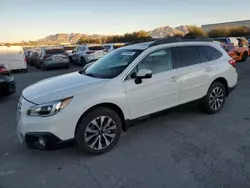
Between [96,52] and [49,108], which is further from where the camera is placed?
[96,52]

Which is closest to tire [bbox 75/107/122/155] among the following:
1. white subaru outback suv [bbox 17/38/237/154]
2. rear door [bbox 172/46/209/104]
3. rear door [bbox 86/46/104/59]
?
white subaru outback suv [bbox 17/38/237/154]

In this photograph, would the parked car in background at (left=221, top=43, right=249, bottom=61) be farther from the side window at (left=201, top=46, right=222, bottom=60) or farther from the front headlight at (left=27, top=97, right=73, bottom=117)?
the front headlight at (left=27, top=97, right=73, bottom=117)

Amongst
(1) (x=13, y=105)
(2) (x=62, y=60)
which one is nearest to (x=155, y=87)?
(1) (x=13, y=105)

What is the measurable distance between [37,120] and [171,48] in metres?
2.77

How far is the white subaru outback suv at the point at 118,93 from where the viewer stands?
11.8 feet

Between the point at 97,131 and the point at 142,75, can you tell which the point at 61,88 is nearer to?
the point at 97,131

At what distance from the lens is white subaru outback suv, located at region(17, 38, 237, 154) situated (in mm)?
3590

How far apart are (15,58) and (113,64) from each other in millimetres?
15532

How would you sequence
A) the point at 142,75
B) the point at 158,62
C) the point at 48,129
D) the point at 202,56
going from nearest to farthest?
the point at 48,129 < the point at 142,75 < the point at 158,62 < the point at 202,56

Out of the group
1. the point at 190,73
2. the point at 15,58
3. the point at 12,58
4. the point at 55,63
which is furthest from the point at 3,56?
the point at 190,73

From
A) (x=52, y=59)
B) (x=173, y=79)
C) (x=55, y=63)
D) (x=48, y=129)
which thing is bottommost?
(x=55, y=63)

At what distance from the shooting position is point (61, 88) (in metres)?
3.90

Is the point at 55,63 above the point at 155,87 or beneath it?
beneath

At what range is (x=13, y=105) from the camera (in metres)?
7.34
